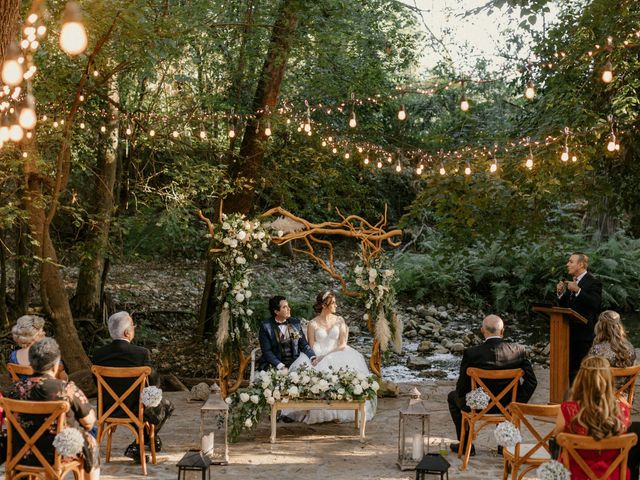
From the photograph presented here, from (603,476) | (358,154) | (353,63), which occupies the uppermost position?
(353,63)

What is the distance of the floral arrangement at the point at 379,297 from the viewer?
9984mm

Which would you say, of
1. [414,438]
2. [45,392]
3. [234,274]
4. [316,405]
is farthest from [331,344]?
[45,392]

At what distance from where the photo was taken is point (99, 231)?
39.4ft

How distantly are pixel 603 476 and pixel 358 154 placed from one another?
9.53 metres

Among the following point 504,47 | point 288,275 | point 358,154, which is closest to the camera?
point 358,154

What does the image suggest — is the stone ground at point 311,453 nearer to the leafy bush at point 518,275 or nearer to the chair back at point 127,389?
the chair back at point 127,389

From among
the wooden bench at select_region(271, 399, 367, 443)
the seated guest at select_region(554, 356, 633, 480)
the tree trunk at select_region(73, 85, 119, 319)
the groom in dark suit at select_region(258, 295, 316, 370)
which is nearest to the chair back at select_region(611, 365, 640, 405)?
the seated guest at select_region(554, 356, 633, 480)

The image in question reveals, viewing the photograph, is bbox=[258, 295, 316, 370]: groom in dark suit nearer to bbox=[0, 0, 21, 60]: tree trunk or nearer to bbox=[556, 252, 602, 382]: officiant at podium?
bbox=[556, 252, 602, 382]: officiant at podium

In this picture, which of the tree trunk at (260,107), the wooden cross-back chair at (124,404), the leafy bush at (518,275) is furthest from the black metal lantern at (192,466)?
the leafy bush at (518,275)

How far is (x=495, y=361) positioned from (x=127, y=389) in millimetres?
3027

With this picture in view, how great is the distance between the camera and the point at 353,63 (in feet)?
48.8

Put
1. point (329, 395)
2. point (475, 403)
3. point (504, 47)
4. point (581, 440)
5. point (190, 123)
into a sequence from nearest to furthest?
point (581, 440) → point (475, 403) → point (329, 395) → point (190, 123) → point (504, 47)

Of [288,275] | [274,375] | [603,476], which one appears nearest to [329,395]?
[274,375]

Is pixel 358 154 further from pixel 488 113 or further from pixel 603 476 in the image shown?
pixel 603 476
